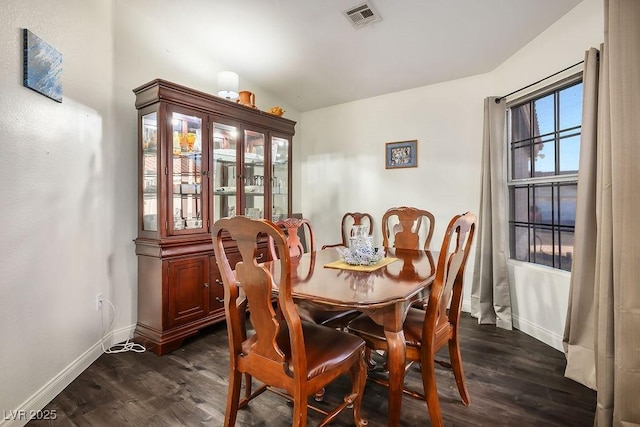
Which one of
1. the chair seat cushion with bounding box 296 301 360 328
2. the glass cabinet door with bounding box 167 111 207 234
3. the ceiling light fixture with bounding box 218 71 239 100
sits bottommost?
the chair seat cushion with bounding box 296 301 360 328

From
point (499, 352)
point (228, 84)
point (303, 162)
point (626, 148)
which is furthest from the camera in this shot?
point (303, 162)

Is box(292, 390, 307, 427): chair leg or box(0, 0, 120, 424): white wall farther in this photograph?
box(0, 0, 120, 424): white wall


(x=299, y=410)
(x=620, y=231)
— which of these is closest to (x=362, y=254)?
(x=299, y=410)

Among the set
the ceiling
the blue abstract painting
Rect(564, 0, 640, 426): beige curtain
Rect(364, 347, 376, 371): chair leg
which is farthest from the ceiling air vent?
Rect(364, 347, 376, 371): chair leg

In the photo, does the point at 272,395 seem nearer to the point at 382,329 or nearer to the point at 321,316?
the point at 321,316

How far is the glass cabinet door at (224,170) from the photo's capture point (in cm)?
287

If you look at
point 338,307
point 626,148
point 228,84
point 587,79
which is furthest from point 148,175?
point 587,79

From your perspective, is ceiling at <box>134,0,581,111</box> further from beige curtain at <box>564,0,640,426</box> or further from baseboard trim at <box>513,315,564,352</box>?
baseboard trim at <box>513,315,564,352</box>

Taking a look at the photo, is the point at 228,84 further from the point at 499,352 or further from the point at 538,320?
the point at 538,320

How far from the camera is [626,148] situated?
1.47m

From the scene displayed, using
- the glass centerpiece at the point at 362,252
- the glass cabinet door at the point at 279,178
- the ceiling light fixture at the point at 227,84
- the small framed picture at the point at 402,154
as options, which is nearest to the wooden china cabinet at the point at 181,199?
the ceiling light fixture at the point at 227,84

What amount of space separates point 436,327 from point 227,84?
2.77m

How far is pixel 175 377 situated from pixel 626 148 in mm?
2781

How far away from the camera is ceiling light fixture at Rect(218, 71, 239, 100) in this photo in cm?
308
